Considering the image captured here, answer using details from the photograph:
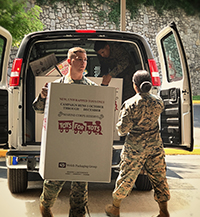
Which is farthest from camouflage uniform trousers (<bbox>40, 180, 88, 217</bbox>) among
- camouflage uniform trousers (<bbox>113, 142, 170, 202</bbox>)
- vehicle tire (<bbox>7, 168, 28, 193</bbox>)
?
vehicle tire (<bbox>7, 168, 28, 193</bbox>)

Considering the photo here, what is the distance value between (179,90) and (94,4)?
20.8m

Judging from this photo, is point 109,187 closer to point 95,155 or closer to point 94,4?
point 95,155

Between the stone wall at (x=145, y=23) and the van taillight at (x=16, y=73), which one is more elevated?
the stone wall at (x=145, y=23)

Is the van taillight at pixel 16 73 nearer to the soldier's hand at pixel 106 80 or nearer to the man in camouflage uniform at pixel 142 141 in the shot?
the soldier's hand at pixel 106 80

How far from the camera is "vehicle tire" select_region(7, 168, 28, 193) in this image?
4.42m

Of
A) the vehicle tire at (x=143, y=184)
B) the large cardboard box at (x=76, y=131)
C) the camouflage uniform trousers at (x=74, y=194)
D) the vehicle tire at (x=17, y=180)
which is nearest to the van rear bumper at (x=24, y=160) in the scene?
the vehicle tire at (x=17, y=180)

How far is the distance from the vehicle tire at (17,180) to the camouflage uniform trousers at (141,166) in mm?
1489

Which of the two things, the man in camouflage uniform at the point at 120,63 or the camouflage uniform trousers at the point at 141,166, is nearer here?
the camouflage uniform trousers at the point at 141,166

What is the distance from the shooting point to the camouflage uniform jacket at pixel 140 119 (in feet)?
11.1

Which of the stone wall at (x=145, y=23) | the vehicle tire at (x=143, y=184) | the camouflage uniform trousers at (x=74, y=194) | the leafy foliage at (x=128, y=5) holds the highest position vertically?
the leafy foliage at (x=128, y=5)

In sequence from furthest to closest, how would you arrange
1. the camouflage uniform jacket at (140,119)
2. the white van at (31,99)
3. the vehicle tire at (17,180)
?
1. the vehicle tire at (17,180)
2. the white van at (31,99)
3. the camouflage uniform jacket at (140,119)

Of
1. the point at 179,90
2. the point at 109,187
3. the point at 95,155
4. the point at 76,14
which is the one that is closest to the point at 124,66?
the point at 179,90

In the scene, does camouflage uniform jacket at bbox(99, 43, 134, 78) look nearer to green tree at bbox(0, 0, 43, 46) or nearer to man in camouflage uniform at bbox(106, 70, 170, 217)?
man in camouflage uniform at bbox(106, 70, 170, 217)

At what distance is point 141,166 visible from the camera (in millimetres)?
3488
